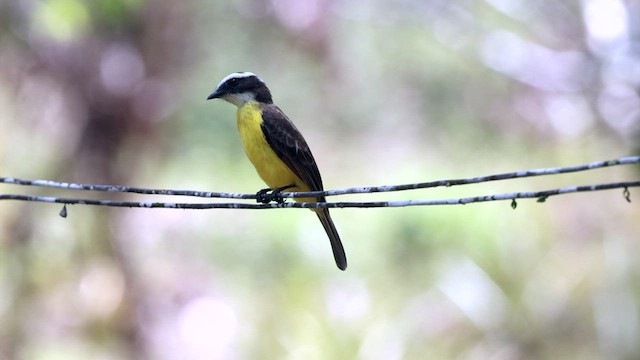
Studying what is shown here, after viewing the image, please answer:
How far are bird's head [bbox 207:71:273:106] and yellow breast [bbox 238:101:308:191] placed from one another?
0.38 feet

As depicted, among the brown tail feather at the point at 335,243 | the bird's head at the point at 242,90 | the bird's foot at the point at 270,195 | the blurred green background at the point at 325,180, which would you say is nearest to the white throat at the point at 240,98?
the bird's head at the point at 242,90

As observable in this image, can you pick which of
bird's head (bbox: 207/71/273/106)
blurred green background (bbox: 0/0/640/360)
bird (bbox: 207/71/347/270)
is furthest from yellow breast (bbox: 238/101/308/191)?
blurred green background (bbox: 0/0/640/360)

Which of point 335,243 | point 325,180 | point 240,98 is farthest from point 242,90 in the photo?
point 325,180

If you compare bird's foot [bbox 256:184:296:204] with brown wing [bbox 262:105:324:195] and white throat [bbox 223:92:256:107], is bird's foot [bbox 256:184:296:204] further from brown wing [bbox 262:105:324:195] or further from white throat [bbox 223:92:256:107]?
white throat [bbox 223:92:256:107]

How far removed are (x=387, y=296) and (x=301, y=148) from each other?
556 cm

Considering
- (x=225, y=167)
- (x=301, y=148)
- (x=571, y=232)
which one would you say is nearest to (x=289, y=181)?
(x=301, y=148)

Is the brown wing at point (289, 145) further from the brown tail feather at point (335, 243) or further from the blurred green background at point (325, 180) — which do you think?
the blurred green background at point (325, 180)

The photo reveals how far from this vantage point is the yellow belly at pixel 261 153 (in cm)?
475

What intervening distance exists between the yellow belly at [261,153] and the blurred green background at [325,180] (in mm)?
3376

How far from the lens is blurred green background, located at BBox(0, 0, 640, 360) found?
26.7 feet

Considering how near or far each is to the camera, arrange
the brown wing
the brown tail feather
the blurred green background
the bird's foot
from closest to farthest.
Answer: the bird's foot < the brown wing < the brown tail feather < the blurred green background

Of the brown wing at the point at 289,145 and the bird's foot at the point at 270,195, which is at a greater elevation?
the brown wing at the point at 289,145

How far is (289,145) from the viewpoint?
4.73m

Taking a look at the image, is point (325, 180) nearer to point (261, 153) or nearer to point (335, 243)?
point (335, 243)
